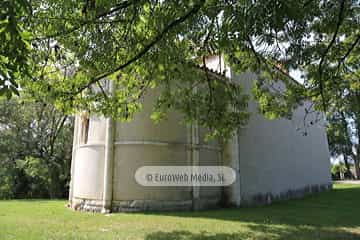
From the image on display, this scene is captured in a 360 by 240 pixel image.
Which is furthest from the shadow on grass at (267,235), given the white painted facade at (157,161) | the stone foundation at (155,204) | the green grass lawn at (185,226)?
the white painted facade at (157,161)

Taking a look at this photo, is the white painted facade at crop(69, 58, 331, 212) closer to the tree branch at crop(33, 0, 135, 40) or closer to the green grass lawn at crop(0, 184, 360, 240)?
the green grass lawn at crop(0, 184, 360, 240)

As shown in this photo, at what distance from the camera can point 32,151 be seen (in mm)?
20578

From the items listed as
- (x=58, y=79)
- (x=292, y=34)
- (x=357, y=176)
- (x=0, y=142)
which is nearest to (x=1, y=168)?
(x=0, y=142)

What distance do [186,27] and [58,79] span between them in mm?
4295

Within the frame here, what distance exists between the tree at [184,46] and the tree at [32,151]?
570 inches

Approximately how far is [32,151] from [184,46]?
1958cm

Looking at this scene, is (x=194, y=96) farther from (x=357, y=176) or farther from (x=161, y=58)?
(x=357, y=176)

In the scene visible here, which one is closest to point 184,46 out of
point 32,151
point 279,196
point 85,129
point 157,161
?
point 157,161

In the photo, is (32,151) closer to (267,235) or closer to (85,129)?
(85,129)

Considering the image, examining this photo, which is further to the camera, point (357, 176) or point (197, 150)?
point (357, 176)

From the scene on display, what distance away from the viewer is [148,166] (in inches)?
410

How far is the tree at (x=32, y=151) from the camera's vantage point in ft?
65.4

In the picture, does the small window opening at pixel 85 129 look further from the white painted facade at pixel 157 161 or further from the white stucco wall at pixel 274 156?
the white stucco wall at pixel 274 156

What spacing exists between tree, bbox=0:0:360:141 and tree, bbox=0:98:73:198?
47.5 ft
